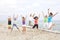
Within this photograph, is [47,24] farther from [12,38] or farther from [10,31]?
[12,38]

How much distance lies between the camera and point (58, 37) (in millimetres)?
15422

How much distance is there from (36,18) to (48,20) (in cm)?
99

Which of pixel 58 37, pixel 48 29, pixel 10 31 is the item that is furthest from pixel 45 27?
pixel 58 37

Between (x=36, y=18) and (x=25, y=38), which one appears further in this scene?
(x=36, y=18)

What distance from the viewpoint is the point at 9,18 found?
1883 centimetres

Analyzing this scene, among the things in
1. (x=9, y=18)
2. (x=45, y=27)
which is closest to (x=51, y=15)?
(x=45, y=27)

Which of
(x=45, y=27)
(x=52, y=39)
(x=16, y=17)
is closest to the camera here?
(x=52, y=39)

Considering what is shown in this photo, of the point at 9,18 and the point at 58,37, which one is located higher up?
the point at 9,18

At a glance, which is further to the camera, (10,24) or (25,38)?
(10,24)

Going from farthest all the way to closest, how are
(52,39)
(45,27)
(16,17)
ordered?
(45,27) → (16,17) → (52,39)

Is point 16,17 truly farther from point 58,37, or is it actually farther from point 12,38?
point 58,37

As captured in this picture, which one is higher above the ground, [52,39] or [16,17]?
[16,17]

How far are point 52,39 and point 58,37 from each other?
0.83 metres

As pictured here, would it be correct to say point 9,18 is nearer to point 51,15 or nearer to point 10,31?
point 10,31
